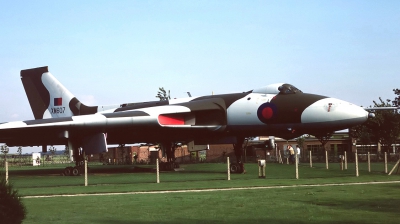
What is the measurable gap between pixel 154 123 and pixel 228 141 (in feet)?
12.2

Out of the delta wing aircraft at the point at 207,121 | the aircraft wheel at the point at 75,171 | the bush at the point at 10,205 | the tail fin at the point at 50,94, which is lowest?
the aircraft wheel at the point at 75,171

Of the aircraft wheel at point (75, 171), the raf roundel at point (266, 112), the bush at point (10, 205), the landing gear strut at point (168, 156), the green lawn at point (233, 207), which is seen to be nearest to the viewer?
the bush at point (10, 205)

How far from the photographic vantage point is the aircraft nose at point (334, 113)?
22.8 metres

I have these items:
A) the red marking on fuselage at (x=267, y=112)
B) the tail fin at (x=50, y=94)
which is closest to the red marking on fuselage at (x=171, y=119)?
the red marking on fuselage at (x=267, y=112)

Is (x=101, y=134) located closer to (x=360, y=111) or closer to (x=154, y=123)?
(x=154, y=123)

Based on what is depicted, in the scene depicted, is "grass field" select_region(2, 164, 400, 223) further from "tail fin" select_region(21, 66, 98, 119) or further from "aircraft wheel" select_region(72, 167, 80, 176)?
"tail fin" select_region(21, 66, 98, 119)

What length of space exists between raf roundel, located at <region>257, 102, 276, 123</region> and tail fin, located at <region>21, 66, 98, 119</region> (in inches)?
469

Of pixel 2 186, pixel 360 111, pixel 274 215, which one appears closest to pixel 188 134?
pixel 360 111

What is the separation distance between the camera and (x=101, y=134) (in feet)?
83.9

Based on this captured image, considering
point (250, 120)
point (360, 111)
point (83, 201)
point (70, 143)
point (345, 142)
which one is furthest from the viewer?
point (345, 142)

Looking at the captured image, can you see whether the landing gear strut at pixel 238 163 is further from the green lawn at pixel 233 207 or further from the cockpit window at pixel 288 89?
the green lawn at pixel 233 207

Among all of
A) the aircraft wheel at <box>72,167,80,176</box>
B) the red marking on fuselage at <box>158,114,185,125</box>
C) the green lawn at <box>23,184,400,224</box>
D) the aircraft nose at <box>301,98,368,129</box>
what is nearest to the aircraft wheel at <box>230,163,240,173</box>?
the red marking on fuselage at <box>158,114,185,125</box>

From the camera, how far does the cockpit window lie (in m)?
24.3

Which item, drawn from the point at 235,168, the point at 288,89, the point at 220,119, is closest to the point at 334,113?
the point at 288,89
